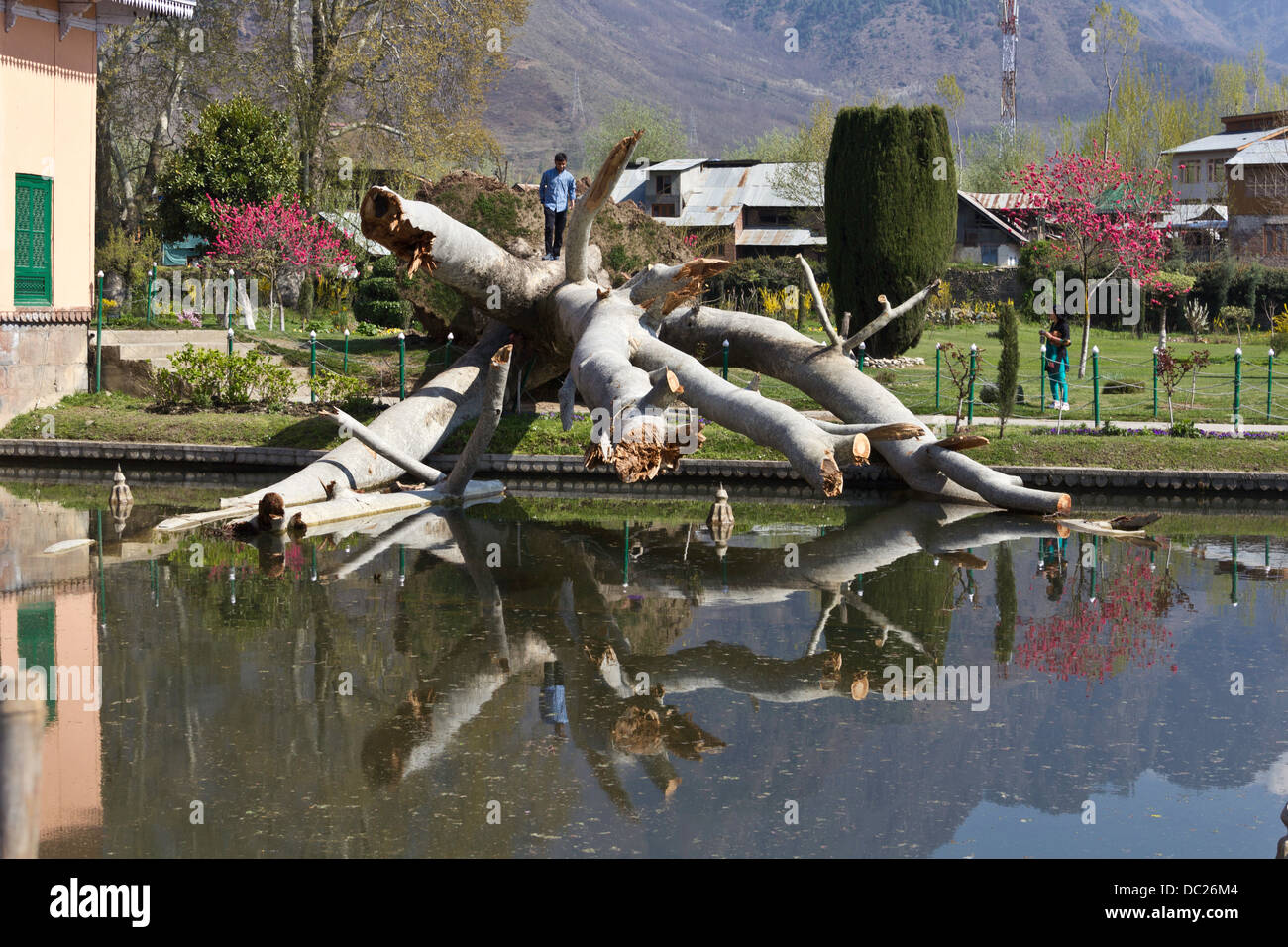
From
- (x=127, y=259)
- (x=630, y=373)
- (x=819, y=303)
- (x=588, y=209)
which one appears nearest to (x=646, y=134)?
(x=127, y=259)

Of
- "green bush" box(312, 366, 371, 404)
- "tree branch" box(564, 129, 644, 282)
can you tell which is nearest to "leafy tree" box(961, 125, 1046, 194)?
"green bush" box(312, 366, 371, 404)

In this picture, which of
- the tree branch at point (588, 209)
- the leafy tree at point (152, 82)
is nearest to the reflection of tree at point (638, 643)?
the tree branch at point (588, 209)

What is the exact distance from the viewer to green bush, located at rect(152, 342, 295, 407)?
69.4 ft

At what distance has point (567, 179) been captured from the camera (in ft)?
62.7

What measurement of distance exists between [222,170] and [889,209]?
1491cm

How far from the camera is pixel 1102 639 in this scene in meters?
10.7

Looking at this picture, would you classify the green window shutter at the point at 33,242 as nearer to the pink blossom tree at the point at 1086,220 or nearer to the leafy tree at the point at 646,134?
the pink blossom tree at the point at 1086,220

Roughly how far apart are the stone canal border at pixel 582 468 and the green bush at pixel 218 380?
4.66 ft

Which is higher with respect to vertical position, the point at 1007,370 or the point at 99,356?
the point at 99,356

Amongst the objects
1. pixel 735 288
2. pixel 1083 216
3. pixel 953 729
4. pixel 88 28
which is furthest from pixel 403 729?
pixel 735 288

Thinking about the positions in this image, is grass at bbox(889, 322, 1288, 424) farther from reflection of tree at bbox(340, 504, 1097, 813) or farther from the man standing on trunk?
reflection of tree at bbox(340, 504, 1097, 813)

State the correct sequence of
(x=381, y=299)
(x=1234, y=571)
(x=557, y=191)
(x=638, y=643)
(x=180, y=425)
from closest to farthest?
1. (x=638, y=643)
2. (x=1234, y=571)
3. (x=557, y=191)
4. (x=180, y=425)
5. (x=381, y=299)

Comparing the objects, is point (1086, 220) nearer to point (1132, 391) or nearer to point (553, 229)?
point (1132, 391)

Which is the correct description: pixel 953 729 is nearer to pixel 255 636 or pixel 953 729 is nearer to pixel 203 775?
pixel 203 775
